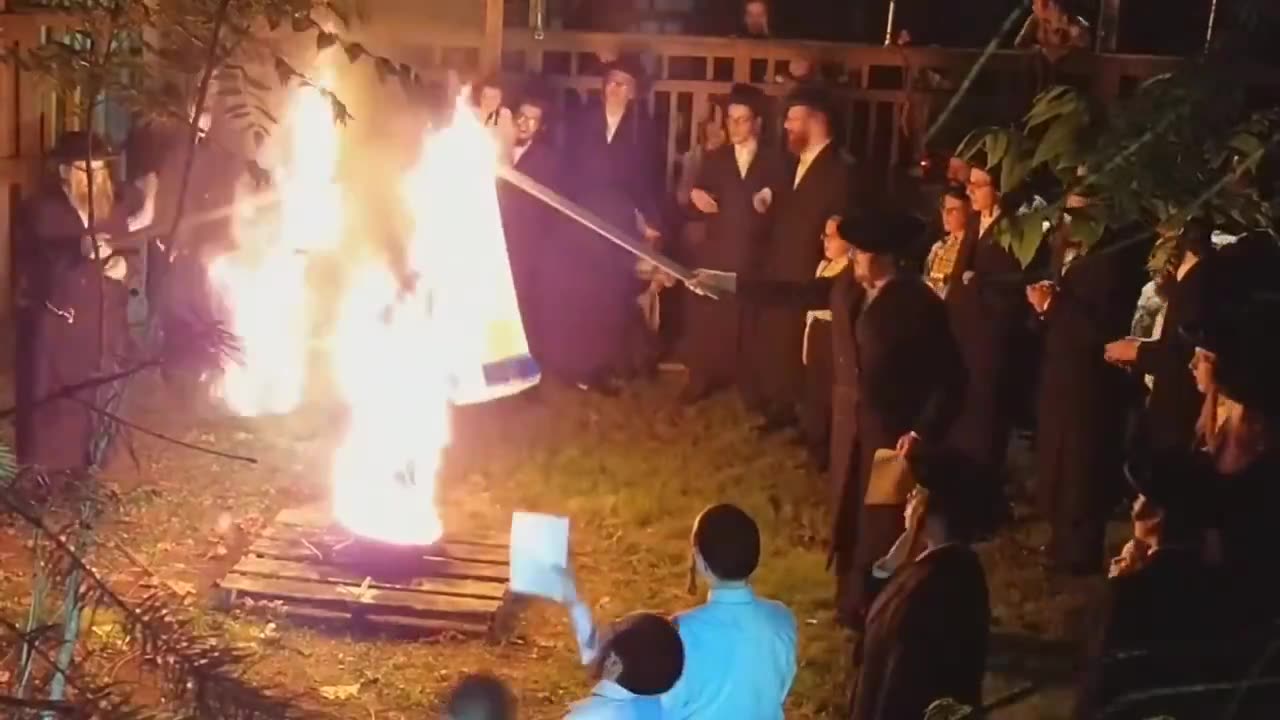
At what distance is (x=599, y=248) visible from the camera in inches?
454

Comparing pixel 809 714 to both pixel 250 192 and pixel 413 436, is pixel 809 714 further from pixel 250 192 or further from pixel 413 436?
pixel 250 192

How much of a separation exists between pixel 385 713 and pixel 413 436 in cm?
164

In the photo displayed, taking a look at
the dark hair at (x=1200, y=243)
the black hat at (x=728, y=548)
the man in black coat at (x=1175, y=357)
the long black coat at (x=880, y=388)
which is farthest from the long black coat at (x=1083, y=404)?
the black hat at (x=728, y=548)

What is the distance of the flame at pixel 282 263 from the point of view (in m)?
10.3

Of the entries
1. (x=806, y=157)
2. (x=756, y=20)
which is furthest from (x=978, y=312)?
(x=756, y=20)

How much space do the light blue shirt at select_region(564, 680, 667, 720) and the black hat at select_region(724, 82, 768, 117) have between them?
277 inches

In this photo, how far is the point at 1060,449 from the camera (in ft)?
26.9

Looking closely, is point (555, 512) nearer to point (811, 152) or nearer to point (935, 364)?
point (811, 152)

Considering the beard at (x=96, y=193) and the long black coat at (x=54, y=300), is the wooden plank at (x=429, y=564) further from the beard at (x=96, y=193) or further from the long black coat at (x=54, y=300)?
the beard at (x=96, y=193)

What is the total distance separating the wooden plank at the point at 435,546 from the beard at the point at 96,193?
1539 mm

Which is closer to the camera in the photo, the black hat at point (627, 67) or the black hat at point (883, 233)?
the black hat at point (883, 233)

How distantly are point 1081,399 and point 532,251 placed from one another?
437 centimetres

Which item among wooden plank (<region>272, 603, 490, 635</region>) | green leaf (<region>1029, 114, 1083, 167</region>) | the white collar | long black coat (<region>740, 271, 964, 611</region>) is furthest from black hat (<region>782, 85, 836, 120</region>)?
green leaf (<region>1029, 114, 1083, 167</region>)

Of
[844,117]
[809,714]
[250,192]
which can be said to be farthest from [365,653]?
[844,117]
